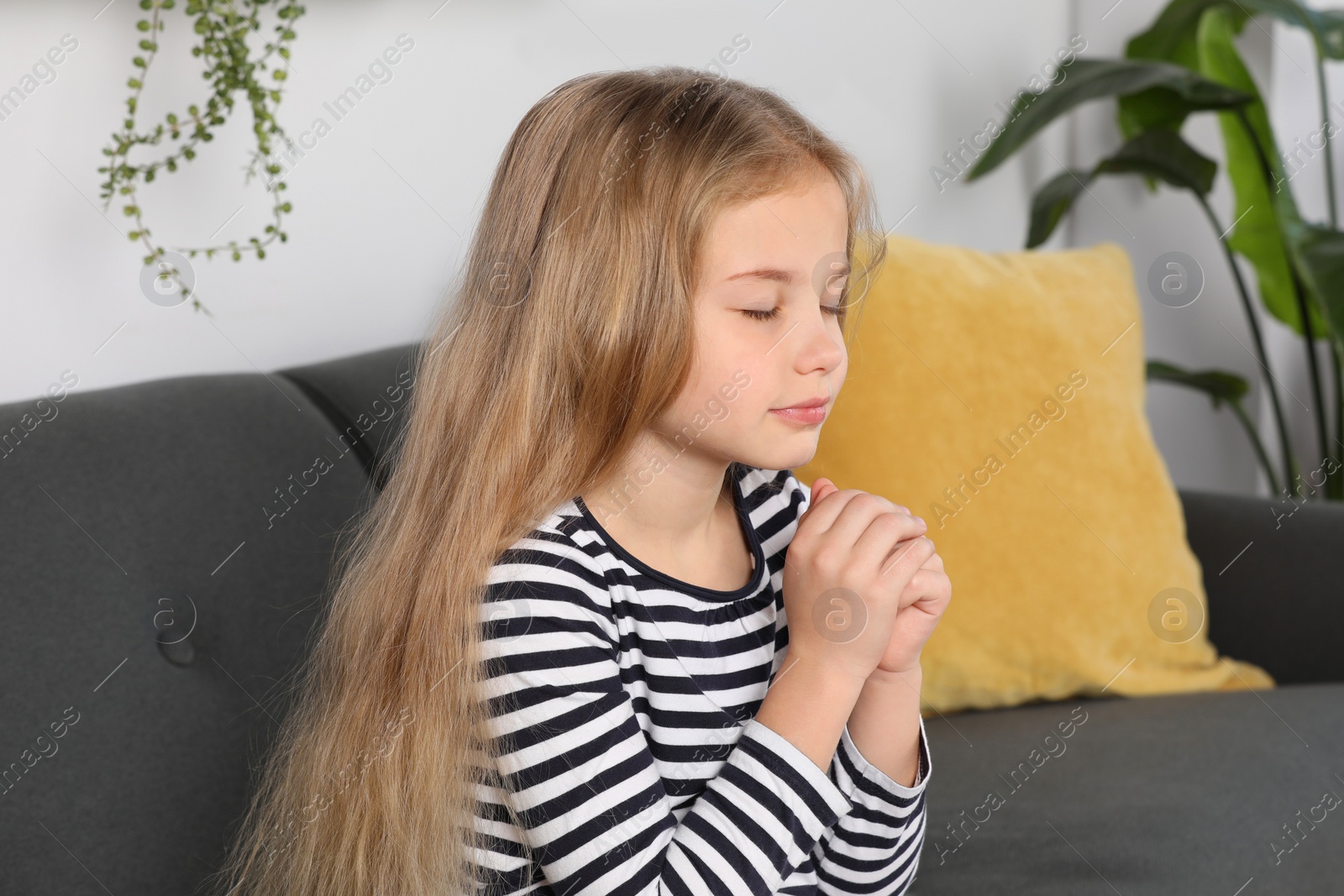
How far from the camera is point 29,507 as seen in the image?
0.91 meters

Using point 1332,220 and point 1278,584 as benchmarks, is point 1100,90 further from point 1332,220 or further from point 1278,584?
point 1278,584

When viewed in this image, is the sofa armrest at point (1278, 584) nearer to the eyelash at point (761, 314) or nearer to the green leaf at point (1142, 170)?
the green leaf at point (1142, 170)

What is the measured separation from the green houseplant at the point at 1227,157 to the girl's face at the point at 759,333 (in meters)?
1.28

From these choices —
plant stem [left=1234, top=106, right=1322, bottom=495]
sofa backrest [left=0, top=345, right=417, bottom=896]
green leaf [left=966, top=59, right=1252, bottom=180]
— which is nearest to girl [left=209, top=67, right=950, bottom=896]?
sofa backrest [left=0, top=345, right=417, bottom=896]

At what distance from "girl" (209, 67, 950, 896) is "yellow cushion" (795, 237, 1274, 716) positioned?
0.47 m

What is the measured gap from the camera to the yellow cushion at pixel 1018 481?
1.33 metres

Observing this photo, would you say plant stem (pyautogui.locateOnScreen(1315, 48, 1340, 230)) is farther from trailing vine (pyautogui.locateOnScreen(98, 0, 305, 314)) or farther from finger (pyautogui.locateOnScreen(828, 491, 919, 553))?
trailing vine (pyautogui.locateOnScreen(98, 0, 305, 314))

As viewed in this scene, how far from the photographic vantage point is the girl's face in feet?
2.55

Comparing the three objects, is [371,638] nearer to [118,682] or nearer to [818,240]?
[118,682]

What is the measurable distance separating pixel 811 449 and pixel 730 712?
207 mm

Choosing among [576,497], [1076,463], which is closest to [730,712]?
[576,497]

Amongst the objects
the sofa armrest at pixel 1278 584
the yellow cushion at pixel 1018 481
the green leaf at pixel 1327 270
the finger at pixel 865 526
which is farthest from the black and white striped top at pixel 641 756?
the green leaf at pixel 1327 270

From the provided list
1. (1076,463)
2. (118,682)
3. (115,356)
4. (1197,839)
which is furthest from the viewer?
(1076,463)

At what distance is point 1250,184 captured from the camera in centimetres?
211
